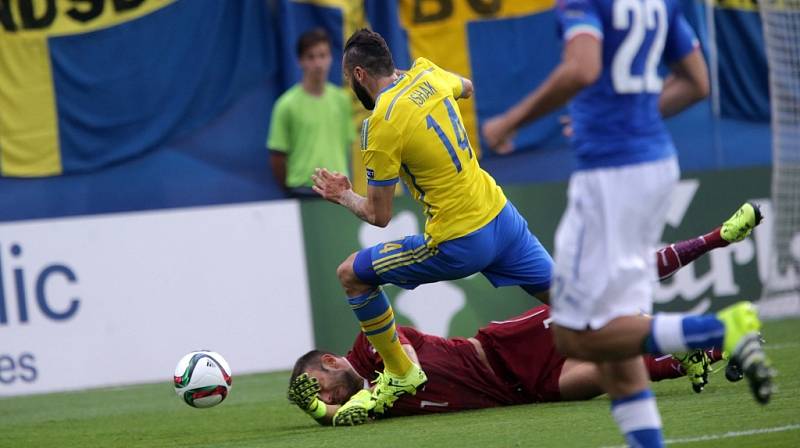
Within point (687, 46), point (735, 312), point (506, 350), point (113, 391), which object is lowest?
point (113, 391)

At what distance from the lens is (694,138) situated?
1576cm

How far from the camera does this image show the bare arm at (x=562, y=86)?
15.5 feet

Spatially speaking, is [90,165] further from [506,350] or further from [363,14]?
[506,350]

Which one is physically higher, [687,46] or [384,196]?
[687,46]

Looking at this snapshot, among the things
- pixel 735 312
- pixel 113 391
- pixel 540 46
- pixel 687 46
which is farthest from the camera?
pixel 540 46

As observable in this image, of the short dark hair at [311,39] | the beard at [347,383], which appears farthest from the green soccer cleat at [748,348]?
the short dark hair at [311,39]

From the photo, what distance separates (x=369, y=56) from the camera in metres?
7.38

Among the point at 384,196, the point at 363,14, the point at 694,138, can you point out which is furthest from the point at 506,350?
the point at 694,138

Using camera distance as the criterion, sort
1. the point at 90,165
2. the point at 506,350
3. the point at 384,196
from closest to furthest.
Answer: the point at 384,196
the point at 506,350
the point at 90,165

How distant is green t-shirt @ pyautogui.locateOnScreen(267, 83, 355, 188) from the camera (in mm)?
12961

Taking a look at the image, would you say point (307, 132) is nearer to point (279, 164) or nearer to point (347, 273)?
point (279, 164)

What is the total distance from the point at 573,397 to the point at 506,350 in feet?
1.55

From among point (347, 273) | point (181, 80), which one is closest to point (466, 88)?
point (347, 273)

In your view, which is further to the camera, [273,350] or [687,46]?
[273,350]
